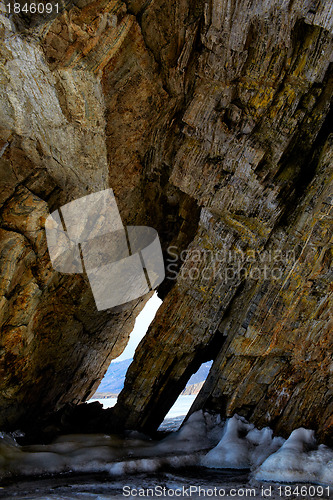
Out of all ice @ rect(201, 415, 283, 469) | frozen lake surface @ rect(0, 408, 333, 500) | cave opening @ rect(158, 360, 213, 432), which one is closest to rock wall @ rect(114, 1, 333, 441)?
ice @ rect(201, 415, 283, 469)

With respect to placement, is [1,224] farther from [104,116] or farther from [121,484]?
[121,484]

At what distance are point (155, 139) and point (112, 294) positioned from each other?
18.0 ft

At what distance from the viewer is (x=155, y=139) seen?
10.4m

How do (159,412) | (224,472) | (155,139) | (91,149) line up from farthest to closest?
(159,412)
(155,139)
(91,149)
(224,472)

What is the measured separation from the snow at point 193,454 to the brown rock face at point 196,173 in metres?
0.67

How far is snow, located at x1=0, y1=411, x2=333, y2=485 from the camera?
7793 millimetres

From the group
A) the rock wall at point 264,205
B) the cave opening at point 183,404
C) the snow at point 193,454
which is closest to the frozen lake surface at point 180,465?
the snow at point 193,454

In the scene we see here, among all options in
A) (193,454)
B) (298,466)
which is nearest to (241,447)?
(193,454)

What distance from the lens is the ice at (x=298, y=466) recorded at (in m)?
7.51

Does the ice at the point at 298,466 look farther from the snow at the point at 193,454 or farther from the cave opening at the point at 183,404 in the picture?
the cave opening at the point at 183,404

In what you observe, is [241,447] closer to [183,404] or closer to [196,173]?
[196,173]

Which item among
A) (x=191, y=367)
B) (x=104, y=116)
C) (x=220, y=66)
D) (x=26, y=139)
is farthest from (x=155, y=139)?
(x=191, y=367)

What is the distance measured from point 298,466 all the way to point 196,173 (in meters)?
7.31

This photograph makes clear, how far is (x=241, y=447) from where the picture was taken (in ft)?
30.0
